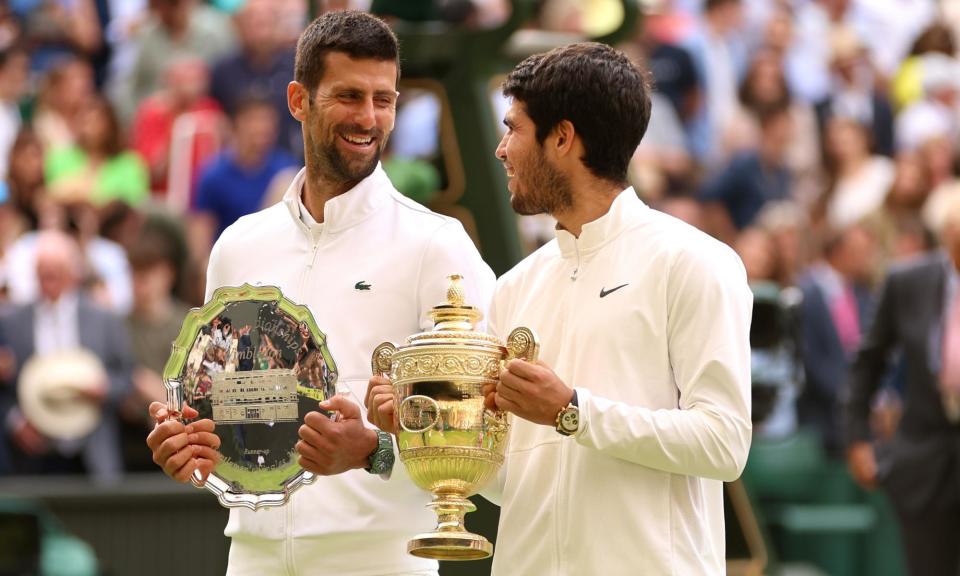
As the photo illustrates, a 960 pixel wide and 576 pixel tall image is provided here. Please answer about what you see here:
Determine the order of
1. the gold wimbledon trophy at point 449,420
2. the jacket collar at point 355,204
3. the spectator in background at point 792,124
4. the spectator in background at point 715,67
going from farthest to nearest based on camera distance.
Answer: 1. the spectator in background at point 715,67
2. the spectator in background at point 792,124
3. the jacket collar at point 355,204
4. the gold wimbledon trophy at point 449,420

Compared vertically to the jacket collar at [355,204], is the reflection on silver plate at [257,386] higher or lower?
lower

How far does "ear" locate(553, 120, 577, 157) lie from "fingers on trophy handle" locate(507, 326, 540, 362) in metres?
0.50

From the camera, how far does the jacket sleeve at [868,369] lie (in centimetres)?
926

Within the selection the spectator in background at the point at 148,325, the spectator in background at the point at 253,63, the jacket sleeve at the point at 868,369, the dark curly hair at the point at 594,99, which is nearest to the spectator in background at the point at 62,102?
the spectator in background at the point at 253,63

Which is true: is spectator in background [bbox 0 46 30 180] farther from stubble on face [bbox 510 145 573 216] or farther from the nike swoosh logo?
the nike swoosh logo

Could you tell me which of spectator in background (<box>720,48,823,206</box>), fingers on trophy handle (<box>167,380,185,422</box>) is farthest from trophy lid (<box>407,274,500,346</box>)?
spectator in background (<box>720,48,823,206</box>)

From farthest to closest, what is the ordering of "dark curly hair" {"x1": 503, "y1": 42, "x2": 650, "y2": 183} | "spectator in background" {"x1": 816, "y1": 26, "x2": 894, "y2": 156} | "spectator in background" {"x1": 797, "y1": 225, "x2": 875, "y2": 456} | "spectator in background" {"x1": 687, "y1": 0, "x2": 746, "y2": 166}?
1. "spectator in background" {"x1": 816, "y1": 26, "x2": 894, "y2": 156}
2. "spectator in background" {"x1": 687, "y1": 0, "x2": 746, "y2": 166}
3. "spectator in background" {"x1": 797, "y1": 225, "x2": 875, "y2": 456}
4. "dark curly hair" {"x1": 503, "y1": 42, "x2": 650, "y2": 183}

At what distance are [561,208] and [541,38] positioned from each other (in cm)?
456

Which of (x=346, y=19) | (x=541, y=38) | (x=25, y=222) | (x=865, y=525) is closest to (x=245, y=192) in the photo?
(x=25, y=222)

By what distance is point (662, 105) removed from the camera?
14680mm

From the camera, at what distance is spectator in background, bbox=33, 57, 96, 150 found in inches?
513

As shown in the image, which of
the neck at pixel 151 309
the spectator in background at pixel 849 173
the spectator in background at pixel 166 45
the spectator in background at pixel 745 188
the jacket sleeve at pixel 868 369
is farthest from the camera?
the spectator in background at pixel 849 173

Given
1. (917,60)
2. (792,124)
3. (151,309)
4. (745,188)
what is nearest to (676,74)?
(792,124)

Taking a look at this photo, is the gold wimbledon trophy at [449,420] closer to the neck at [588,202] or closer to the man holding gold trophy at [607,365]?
Result: the man holding gold trophy at [607,365]
